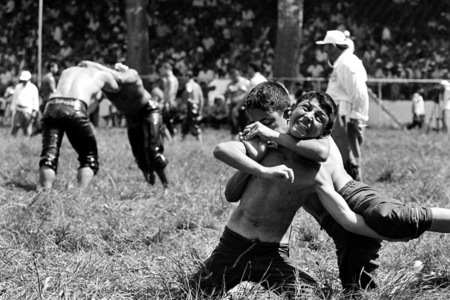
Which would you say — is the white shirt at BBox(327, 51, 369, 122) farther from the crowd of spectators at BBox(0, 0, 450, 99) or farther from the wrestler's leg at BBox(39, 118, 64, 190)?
the crowd of spectators at BBox(0, 0, 450, 99)

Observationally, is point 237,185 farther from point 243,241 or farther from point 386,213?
point 386,213

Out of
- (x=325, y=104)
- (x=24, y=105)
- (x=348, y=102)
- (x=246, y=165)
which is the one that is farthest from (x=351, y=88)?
(x=24, y=105)

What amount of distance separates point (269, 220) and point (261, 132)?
0.42 metres

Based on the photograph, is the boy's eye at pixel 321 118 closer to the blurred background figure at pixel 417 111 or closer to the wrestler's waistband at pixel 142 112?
the wrestler's waistband at pixel 142 112

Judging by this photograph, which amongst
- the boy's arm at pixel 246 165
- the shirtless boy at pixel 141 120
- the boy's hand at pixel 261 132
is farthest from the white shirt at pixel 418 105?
the boy's arm at pixel 246 165

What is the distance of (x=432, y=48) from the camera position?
2402cm

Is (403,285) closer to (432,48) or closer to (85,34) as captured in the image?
(432,48)

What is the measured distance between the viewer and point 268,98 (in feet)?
13.1

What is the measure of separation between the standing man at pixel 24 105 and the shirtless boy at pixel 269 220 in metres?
12.6

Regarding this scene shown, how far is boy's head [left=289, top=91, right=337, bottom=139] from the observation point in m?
3.82

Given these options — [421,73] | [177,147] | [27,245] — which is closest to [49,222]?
[27,245]

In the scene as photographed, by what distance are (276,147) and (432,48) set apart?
21050mm

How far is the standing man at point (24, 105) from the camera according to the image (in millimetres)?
16016

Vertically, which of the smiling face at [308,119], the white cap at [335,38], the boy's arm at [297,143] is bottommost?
the boy's arm at [297,143]
